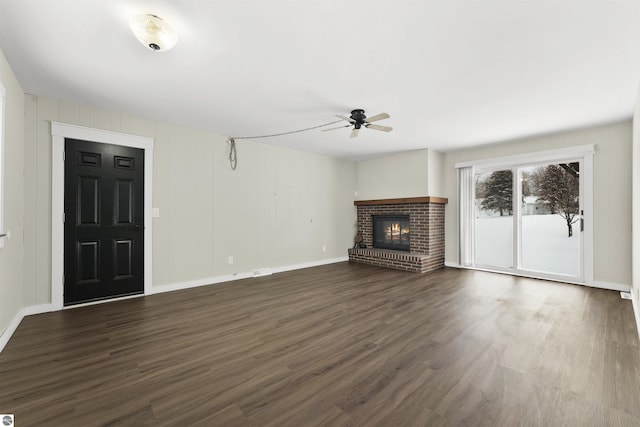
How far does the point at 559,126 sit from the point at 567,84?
1664 millimetres

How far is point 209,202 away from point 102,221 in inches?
55.1

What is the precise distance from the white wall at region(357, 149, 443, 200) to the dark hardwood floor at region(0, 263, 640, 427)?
105 inches

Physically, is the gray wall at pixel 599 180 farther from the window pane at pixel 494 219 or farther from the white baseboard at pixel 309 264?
the white baseboard at pixel 309 264

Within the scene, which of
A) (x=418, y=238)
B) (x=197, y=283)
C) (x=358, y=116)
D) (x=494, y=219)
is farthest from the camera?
(x=418, y=238)

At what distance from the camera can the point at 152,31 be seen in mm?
1941

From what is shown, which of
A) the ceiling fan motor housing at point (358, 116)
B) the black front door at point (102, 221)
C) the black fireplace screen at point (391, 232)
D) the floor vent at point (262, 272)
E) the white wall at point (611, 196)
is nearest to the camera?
the black front door at point (102, 221)

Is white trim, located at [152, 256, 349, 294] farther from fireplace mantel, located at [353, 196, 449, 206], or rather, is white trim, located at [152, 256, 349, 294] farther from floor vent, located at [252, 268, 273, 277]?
fireplace mantel, located at [353, 196, 449, 206]

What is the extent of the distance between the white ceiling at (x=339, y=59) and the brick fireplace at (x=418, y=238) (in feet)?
6.95

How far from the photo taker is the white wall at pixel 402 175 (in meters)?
5.66

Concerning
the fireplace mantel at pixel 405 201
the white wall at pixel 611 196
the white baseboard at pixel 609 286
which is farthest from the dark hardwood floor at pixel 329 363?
the fireplace mantel at pixel 405 201

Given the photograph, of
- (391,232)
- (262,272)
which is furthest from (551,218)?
Result: (262,272)

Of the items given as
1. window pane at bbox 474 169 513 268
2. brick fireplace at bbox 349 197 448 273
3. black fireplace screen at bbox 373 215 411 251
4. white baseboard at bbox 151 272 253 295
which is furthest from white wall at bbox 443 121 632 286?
white baseboard at bbox 151 272 253 295

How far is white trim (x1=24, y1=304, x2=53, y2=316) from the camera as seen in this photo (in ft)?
10.3

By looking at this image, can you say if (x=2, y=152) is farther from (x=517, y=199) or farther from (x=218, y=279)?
(x=517, y=199)
